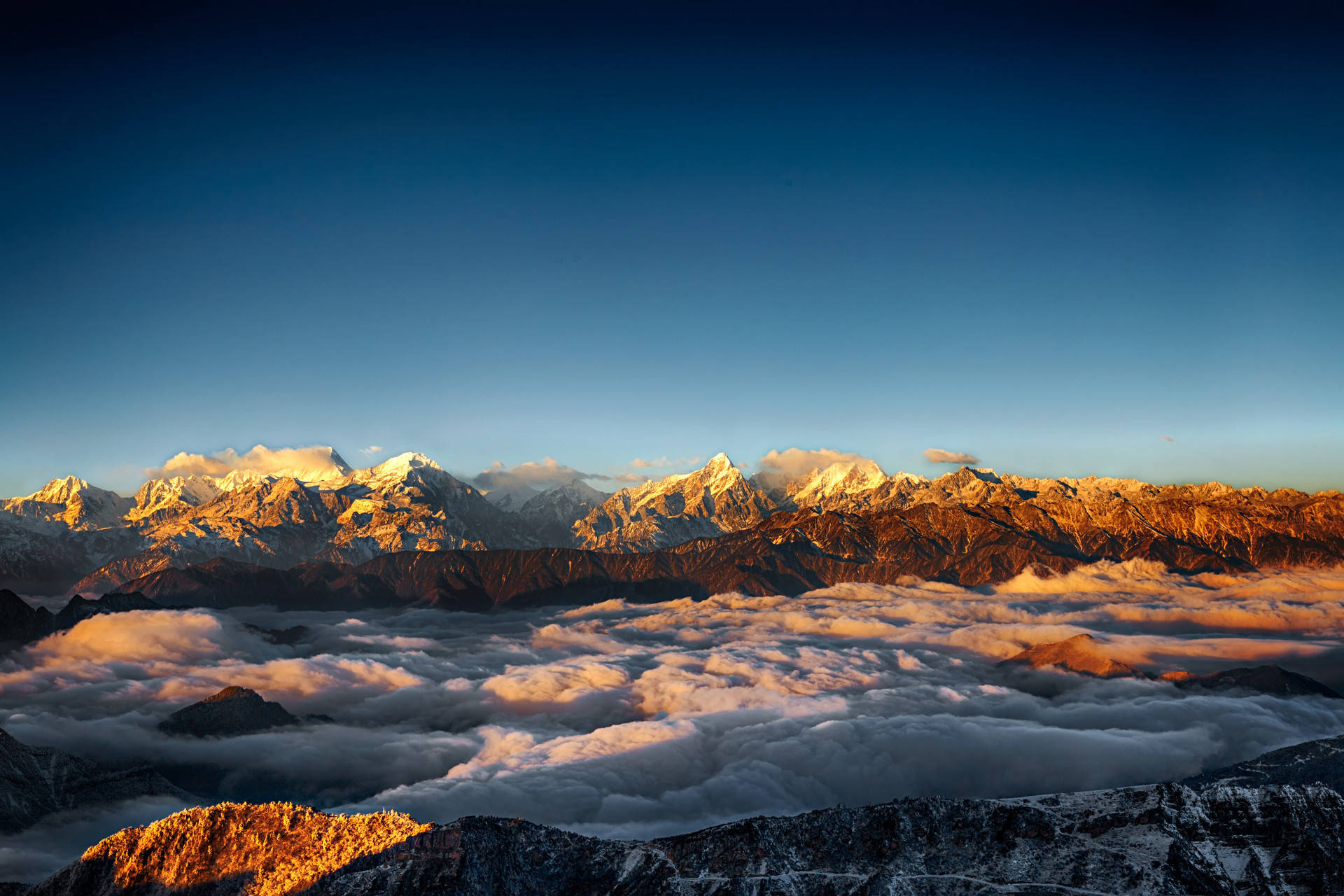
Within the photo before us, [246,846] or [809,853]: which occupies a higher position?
[246,846]

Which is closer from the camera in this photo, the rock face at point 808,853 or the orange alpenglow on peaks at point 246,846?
the rock face at point 808,853

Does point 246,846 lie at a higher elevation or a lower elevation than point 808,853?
higher

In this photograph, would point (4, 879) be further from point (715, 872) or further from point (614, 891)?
point (715, 872)

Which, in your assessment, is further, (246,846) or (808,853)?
(808,853)

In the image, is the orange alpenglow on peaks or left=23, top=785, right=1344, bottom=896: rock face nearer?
left=23, top=785, right=1344, bottom=896: rock face

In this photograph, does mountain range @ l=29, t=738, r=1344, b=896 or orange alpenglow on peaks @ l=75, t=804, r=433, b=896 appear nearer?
mountain range @ l=29, t=738, r=1344, b=896

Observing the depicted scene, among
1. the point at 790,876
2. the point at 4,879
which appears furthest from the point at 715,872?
the point at 4,879

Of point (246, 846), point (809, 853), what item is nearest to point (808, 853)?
point (809, 853)

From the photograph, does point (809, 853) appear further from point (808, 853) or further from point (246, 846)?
point (246, 846)
